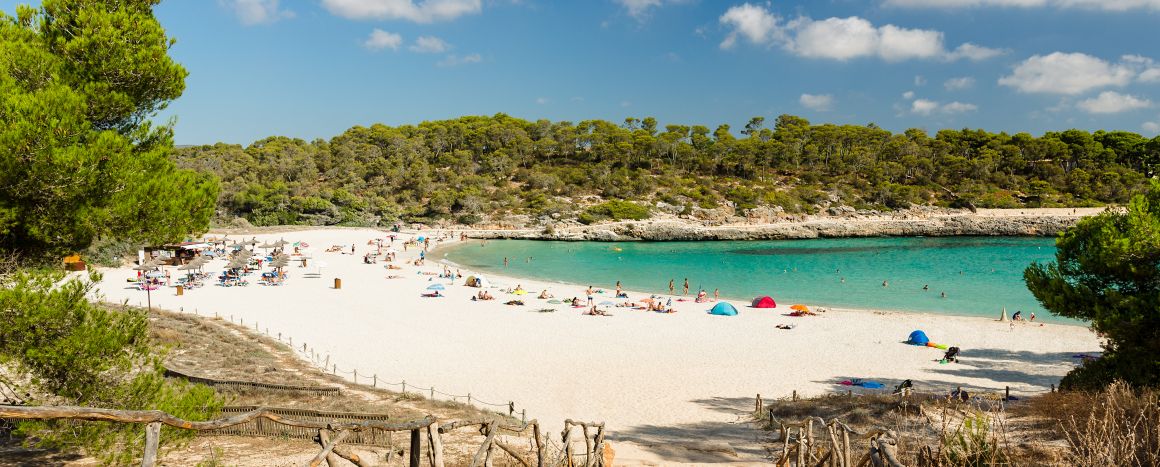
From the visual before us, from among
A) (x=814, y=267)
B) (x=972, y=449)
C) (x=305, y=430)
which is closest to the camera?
(x=972, y=449)

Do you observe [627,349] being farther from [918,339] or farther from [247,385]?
[247,385]

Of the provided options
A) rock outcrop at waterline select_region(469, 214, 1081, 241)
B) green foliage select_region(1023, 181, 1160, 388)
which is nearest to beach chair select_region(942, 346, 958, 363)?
green foliage select_region(1023, 181, 1160, 388)

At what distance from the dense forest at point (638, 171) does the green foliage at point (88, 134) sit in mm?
57317

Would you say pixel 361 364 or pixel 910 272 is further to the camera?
pixel 910 272

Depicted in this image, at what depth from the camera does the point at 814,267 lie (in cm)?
4244

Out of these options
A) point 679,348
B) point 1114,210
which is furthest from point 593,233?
point 1114,210

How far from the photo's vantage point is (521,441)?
29.3ft

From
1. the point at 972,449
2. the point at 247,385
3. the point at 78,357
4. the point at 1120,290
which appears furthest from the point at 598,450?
the point at 1120,290

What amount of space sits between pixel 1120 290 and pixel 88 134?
13.8 m

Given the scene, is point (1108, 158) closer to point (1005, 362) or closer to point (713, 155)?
point (713, 155)

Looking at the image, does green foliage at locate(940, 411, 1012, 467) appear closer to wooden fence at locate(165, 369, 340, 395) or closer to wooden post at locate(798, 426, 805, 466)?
wooden post at locate(798, 426, 805, 466)

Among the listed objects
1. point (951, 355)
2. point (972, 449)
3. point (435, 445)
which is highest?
point (435, 445)

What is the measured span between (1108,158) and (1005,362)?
8140 centimetres

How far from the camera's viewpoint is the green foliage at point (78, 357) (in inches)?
218
